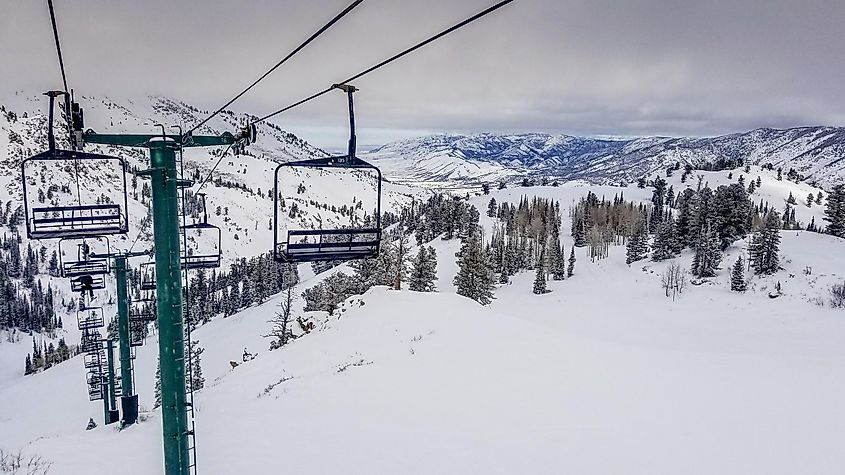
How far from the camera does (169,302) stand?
7.33 meters

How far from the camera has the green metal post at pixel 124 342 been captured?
1758 cm

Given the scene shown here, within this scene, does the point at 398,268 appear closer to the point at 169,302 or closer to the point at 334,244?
the point at 169,302

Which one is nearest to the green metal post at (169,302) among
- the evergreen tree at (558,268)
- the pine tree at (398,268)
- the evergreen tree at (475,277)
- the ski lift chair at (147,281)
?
the ski lift chair at (147,281)

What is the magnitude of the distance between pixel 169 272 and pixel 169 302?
46 cm

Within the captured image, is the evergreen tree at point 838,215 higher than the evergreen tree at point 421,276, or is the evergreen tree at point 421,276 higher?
the evergreen tree at point 838,215

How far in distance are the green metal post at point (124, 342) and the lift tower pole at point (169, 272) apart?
11993 millimetres

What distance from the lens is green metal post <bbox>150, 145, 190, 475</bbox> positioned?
7148mm

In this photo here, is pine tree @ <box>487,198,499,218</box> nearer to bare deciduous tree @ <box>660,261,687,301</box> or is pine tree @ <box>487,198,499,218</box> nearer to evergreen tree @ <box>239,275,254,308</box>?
evergreen tree @ <box>239,275,254,308</box>

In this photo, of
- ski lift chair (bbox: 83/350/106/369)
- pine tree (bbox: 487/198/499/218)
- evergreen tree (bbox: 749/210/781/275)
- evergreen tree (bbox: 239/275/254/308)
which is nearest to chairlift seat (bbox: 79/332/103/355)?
ski lift chair (bbox: 83/350/106/369)

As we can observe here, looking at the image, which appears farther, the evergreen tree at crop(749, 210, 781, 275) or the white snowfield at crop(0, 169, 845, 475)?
the evergreen tree at crop(749, 210, 781, 275)

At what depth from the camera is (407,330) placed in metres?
22.6

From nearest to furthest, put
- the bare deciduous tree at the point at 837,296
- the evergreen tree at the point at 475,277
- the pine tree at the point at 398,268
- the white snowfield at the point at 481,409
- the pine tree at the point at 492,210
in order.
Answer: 1. the white snowfield at the point at 481,409
2. the pine tree at the point at 398,268
3. the bare deciduous tree at the point at 837,296
4. the evergreen tree at the point at 475,277
5. the pine tree at the point at 492,210

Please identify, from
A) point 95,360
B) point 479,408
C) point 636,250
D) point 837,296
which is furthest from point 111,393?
point 636,250

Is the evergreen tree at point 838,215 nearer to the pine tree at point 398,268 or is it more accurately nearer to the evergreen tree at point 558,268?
the evergreen tree at point 558,268
